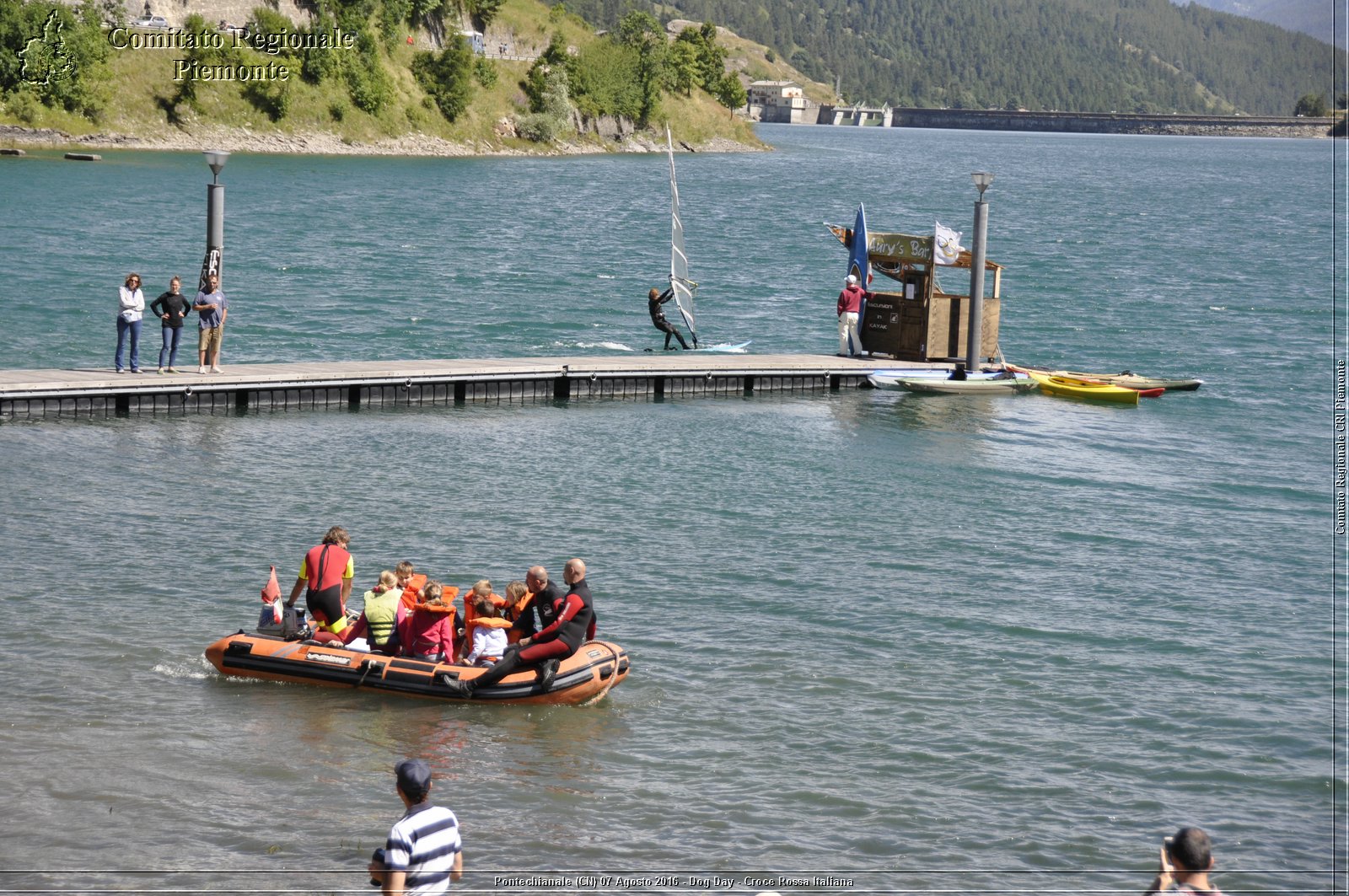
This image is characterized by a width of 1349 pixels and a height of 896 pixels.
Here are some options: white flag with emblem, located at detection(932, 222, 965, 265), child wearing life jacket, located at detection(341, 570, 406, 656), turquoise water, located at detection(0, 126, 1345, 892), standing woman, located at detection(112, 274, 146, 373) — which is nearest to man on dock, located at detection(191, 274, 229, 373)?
standing woman, located at detection(112, 274, 146, 373)

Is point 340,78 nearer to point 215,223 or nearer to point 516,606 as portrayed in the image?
point 215,223

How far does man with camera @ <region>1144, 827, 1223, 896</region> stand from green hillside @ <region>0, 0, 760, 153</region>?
4194 inches

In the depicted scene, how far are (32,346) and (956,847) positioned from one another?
29.2m

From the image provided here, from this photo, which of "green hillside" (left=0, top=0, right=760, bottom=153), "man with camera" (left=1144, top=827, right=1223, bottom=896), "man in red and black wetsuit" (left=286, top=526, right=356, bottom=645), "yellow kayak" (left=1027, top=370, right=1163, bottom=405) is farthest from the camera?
"green hillside" (left=0, top=0, right=760, bottom=153)

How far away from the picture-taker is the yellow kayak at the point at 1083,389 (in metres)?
34.9

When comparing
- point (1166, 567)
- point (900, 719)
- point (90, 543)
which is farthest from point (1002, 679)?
point (90, 543)

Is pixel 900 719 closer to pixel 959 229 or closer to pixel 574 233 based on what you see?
pixel 574 233

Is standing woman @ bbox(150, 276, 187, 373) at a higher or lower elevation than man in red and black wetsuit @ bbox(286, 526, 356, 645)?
higher

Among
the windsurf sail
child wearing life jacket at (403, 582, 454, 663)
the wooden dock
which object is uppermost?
the windsurf sail

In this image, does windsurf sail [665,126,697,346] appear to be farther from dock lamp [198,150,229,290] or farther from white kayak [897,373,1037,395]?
dock lamp [198,150,229,290]

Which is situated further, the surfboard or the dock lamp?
the surfboard

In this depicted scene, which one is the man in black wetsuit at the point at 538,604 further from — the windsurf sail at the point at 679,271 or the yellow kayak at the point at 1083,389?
the windsurf sail at the point at 679,271

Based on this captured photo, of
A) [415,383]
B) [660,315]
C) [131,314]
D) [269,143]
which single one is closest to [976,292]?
[660,315]

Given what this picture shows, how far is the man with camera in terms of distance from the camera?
8.54m
